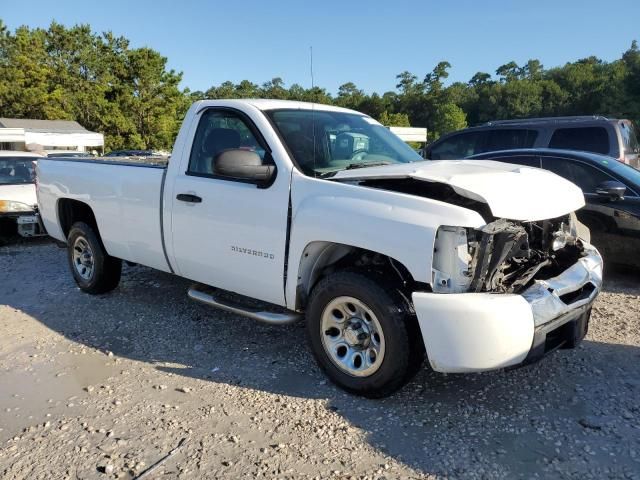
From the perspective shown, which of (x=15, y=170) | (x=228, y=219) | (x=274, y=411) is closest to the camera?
(x=274, y=411)

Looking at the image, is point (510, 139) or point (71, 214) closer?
point (71, 214)

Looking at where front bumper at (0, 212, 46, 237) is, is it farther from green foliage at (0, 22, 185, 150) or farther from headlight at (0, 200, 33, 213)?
green foliage at (0, 22, 185, 150)

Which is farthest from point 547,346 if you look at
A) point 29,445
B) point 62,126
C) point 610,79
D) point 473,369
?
point 610,79

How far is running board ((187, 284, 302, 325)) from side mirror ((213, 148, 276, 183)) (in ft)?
3.26

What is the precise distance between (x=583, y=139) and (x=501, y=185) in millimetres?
5779

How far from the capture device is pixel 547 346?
130 inches

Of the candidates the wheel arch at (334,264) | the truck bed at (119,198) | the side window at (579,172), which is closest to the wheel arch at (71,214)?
the truck bed at (119,198)

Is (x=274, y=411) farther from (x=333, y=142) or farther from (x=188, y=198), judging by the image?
(x=333, y=142)

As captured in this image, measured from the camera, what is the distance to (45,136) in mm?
38188

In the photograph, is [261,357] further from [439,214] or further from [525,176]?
[525,176]

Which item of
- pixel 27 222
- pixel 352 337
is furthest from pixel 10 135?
pixel 352 337

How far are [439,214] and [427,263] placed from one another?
28 centimetres

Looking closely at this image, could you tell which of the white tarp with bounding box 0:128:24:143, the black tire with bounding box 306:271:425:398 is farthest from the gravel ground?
the white tarp with bounding box 0:128:24:143

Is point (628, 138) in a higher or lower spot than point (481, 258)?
higher
